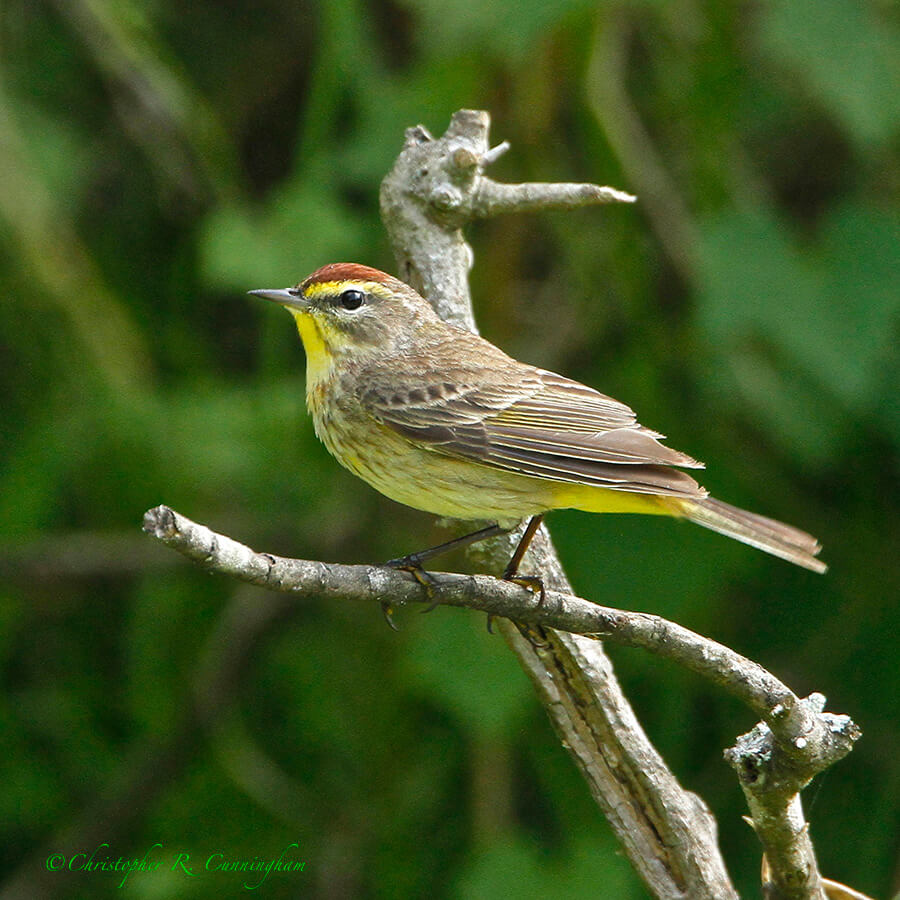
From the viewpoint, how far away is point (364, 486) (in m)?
5.67

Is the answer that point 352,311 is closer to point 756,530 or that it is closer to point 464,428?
point 464,428

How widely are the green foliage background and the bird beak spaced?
27.8 inches

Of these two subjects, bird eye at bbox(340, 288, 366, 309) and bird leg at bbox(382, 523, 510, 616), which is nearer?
bird leg at bbox(382, 523, 510, 616)

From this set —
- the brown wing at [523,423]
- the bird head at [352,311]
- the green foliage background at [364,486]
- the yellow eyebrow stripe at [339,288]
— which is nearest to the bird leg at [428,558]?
the brown wing at [523,423]

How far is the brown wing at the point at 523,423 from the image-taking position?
11.0 feet

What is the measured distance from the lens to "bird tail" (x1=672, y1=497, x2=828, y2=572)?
341 centimetres

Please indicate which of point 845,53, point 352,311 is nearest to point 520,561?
point 352,311

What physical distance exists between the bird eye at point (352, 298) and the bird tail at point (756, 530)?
1.20m

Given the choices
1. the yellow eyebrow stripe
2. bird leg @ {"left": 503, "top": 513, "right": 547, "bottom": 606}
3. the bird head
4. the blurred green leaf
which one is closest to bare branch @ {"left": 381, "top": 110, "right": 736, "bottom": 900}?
bird leg @ {"left": 503, "top": 513, "right": 547, "bottom": 606}

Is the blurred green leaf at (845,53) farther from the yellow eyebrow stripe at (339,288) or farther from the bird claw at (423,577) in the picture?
the bird claw at (423,577)

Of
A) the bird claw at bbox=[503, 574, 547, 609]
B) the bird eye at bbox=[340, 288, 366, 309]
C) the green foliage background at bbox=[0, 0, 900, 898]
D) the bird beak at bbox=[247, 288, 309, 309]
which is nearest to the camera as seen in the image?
the bird claw at bbox=[503, 574, 547, 609]

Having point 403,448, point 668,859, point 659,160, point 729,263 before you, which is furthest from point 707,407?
point 668,859

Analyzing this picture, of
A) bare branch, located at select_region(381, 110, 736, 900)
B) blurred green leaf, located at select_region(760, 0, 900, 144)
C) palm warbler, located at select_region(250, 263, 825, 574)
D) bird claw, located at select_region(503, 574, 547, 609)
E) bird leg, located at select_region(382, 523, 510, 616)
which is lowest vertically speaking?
bare branch, located at select_region(381, 110, 736, 900)

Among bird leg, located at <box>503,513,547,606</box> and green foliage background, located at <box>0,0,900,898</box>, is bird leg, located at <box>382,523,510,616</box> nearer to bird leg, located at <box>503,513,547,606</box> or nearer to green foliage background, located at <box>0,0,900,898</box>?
bird leg, located at <box>503,513,547,606</box>
